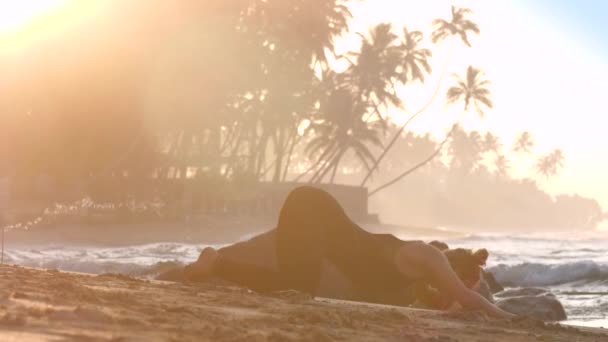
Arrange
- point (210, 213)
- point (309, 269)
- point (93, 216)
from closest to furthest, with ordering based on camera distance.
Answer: point (309, 269), point (93, 216), point (210, 213)

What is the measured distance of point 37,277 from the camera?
564cm

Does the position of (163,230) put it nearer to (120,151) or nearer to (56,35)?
(120,151)

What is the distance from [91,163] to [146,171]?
309 cm

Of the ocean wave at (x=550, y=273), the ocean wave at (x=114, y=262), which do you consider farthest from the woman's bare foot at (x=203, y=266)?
the ocean wave at (x=550, y=273)

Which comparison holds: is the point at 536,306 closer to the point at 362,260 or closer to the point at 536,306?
the point at 536,306

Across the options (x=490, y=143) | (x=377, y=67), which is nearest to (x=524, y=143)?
(x=490, y=143)

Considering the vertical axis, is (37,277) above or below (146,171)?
below

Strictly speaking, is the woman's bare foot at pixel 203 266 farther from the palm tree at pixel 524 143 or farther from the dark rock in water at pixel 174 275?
the palm tree at pixel 524 143

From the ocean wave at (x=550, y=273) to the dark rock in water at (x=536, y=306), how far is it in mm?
6885

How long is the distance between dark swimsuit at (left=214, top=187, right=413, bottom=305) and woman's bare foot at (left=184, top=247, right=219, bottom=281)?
595 mm

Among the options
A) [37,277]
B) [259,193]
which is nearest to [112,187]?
[259,193]

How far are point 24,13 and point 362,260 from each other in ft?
116

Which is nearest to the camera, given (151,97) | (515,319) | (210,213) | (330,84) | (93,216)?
(515,319)

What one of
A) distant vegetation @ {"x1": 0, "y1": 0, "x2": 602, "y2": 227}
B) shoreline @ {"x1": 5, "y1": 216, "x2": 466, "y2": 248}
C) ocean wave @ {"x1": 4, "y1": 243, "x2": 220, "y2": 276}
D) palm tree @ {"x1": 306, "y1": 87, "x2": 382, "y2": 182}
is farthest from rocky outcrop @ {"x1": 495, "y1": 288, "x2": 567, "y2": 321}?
palm tree @ {"x1": 306, "y1": 87, "x2": 382, "y2": 182}
